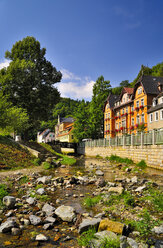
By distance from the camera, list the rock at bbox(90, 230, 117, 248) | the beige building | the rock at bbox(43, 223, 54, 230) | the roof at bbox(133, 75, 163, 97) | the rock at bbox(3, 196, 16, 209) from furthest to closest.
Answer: the roof at bbox(133, 75, 163, 97) < the beige building < the rock at bbox(3, 196, 16, 209) < the rock at bbox(43, 223, 54, 230) < the rock at bbox(90, 230, 117, 248)

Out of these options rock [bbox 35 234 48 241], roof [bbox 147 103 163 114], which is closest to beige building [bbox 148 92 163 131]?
roof [bbox 147 103 163 114]

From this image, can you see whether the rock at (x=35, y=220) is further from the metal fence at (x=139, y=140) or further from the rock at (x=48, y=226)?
the metal fence at (x=139, y=140)

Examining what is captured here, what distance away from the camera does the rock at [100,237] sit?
11.8 feet

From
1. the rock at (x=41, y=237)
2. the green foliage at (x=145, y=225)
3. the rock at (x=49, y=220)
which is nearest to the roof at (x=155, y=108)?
the green foliage at (x=145, y=225)

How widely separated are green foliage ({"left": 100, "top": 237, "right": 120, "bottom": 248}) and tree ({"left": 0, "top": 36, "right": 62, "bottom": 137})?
2834cm

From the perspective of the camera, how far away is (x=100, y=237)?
12.5ft

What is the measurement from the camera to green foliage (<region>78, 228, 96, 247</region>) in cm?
378

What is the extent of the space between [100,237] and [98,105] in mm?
46154

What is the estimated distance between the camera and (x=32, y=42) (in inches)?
1288

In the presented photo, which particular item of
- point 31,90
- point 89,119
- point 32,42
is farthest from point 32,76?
point 89,119

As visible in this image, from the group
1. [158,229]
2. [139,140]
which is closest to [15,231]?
[158,229]

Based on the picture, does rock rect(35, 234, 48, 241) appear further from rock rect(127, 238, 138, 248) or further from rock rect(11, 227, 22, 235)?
rock rect(127, 238, 138, 248)

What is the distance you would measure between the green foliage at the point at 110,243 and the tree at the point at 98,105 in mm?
41920

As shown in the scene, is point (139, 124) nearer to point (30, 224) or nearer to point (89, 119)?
point (89, 119)
